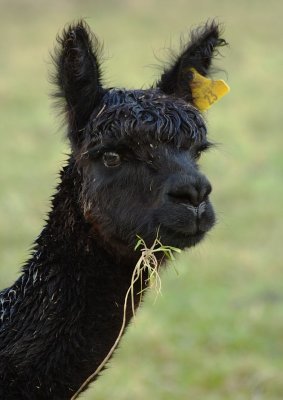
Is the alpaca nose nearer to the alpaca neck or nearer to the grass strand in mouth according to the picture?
the grass strand in mouth

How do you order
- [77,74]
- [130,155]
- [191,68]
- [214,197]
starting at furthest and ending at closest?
[214,197] < [191,68] < [77,74] < [130,155]

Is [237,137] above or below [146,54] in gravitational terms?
below

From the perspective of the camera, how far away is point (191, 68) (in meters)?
5.91

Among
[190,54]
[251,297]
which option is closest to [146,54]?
[251,297]

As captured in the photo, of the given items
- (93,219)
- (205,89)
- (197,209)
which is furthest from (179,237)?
(205,89)

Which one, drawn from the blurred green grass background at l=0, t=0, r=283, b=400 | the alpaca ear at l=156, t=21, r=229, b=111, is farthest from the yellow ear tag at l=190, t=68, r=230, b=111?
the blurred green grass background at l=0, t=0, r=283, b=400

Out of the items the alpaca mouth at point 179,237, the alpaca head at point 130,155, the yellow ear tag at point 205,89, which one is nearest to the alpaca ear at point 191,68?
the yellow ear tag at point 205,89

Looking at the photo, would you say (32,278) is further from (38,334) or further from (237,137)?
(237,137)

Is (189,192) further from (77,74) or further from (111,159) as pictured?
(77,74)

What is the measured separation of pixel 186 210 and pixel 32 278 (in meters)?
0.90

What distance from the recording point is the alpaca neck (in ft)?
16.7

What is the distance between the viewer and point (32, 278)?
17.5ft

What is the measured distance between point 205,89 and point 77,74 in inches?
34.1

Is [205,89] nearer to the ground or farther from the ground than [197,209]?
farther from the ground
